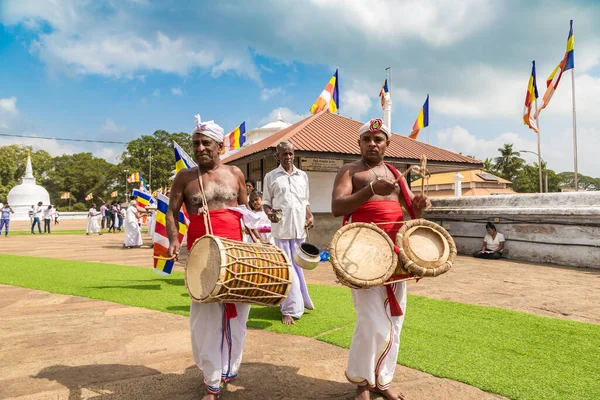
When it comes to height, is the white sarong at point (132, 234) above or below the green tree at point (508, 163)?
below

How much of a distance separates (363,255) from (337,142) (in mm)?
11033

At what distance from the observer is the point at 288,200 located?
528cm

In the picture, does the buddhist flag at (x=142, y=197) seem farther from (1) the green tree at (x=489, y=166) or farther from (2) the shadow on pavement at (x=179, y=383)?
(1) the green tree at (x=489, y=166)

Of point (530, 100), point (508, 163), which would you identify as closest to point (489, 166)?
point (508, 163)

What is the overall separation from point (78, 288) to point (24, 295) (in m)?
0.78

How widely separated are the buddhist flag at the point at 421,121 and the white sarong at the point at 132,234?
40.7 ft

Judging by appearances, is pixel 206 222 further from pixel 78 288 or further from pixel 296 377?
pixel 78 288

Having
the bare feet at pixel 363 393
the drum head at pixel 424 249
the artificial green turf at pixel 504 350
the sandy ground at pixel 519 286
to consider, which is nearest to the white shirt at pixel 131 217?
the sandy ground at pixel 519 286

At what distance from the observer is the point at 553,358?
3539mm

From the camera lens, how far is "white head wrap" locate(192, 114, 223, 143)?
323 centimetres

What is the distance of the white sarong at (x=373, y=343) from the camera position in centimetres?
277

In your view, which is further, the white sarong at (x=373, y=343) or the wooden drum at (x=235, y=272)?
the white sarong at (x=373, y=343)

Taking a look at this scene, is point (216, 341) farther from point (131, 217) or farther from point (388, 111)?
point (388, 111)

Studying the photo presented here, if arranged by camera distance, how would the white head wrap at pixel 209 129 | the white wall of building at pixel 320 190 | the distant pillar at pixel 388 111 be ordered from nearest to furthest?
the white head wrap at pixel 209 129, the white wall of building at pixel 320 190, the distant pillar at pixel 388 111
